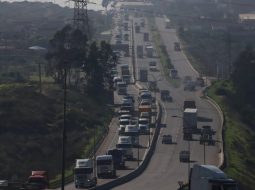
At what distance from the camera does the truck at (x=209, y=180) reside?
21000mm

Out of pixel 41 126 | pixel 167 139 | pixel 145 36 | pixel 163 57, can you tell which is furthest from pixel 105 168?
pixel 145 36

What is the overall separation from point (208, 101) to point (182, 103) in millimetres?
2166

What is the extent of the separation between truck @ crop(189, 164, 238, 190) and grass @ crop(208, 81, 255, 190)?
1583 centimetres

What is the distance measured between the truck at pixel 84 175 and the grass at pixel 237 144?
17.3ft

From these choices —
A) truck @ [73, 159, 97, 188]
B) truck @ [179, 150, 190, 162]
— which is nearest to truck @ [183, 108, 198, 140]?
truck @ [179, 150, 190, 162]

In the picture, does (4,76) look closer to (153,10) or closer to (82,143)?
(82,143)

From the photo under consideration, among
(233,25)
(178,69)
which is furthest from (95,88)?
(233,25)

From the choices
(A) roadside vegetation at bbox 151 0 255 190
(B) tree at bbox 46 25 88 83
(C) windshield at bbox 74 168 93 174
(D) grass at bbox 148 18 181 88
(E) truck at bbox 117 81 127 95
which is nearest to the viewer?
(C) windshield at bbox 74 168 93 174

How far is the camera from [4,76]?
77.9 m

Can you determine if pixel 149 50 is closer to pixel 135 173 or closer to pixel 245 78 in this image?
pixel 245 78

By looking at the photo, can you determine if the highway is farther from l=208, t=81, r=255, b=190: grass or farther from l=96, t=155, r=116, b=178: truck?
l=96, t=155, r=116, b=178: truck

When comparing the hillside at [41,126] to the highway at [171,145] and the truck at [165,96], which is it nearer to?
the highway at [171,145]

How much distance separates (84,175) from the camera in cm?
3644

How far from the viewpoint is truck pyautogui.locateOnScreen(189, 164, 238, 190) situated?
827 inches
